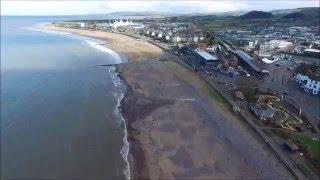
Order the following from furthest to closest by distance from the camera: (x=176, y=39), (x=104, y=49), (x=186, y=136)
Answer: (x=176, y=39) < (x=104, y=49) < (x=186, y=136)

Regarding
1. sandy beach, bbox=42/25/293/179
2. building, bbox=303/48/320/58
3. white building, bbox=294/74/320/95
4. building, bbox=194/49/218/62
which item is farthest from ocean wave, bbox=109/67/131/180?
building, bbox=303/48/320/58

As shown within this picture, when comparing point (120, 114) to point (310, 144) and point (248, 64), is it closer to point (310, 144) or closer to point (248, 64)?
point (310, 144)

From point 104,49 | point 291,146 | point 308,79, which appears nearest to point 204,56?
point 308,79

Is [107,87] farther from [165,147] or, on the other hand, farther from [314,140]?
[314,140]

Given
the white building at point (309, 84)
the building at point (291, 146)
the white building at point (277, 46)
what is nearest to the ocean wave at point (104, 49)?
the white building at point (277, 46)

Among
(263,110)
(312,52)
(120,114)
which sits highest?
(263,110)

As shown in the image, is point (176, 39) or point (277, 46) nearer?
point (277, 46)

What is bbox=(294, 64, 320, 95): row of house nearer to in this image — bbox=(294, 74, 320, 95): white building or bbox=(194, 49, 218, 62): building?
bbox=(294, 74, 320, 95): white building

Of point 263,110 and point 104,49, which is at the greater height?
point 263,110
